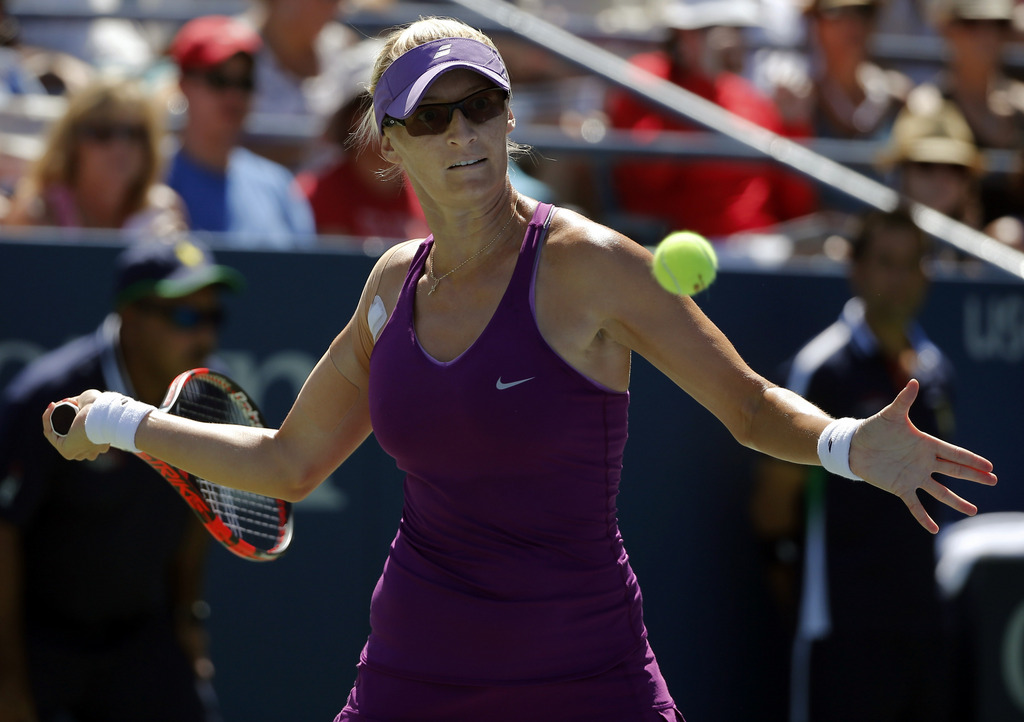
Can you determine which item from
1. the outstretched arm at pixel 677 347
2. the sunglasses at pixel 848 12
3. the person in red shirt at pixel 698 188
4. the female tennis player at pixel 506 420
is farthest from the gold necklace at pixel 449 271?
the sunglasses at pixel 848 12

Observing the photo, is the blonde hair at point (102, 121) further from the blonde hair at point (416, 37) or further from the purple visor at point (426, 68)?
the purple visor at point (426, 68)

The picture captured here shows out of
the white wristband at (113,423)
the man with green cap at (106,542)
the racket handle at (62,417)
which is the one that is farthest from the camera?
the man with green cap at (106,542)

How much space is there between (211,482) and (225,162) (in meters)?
2.58

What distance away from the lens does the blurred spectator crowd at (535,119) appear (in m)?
4.85

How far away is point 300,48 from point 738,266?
90.6 inches

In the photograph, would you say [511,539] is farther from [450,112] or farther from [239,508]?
[239,508]

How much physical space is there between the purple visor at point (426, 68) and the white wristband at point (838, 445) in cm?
82

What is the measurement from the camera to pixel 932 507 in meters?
4.57

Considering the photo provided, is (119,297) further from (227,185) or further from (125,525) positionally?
(227,185)

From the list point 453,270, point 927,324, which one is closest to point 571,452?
point 453,270

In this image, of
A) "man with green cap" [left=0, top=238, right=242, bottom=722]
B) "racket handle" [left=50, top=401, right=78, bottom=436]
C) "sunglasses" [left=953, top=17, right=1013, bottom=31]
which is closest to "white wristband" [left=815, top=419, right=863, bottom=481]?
"racket handle" [left=50, top=401, right=78, bottom=436]

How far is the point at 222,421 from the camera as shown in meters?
3.17

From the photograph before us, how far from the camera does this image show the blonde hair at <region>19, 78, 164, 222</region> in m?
4.73

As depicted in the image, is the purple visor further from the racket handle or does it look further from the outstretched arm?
the racket handle
